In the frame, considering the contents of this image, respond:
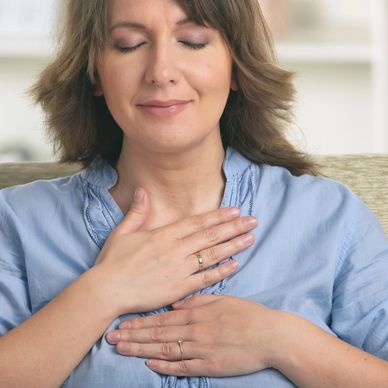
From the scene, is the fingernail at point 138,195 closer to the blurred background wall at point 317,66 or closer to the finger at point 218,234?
the finger at point 218,234

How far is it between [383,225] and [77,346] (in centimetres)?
67

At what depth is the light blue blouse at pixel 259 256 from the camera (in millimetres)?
1591

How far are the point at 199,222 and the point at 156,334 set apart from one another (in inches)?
8.5

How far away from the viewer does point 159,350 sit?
1.57 m

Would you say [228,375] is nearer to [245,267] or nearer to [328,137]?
[245,267]

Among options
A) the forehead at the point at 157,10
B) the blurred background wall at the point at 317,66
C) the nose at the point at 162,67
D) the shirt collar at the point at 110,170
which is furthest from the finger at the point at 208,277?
the blurred background wall at the point at 317,66

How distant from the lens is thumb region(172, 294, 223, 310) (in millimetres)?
1614

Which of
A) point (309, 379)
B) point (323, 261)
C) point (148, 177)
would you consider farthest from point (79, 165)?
point (309, 379)

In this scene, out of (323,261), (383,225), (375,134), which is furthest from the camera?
(375,134)

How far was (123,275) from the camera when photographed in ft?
5.27

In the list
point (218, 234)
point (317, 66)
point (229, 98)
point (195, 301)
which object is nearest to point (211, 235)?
point (218, 234)

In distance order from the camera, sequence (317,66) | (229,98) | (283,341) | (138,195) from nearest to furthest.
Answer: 1. (283,341)
2. (138,195)
3. (229,98)
4. (317,66)

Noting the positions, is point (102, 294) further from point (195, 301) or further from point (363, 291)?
point (363, 291)

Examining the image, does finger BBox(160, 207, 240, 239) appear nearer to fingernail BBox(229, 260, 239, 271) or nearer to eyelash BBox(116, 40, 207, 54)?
fingernail BBox(229, 260, 239, 271)
